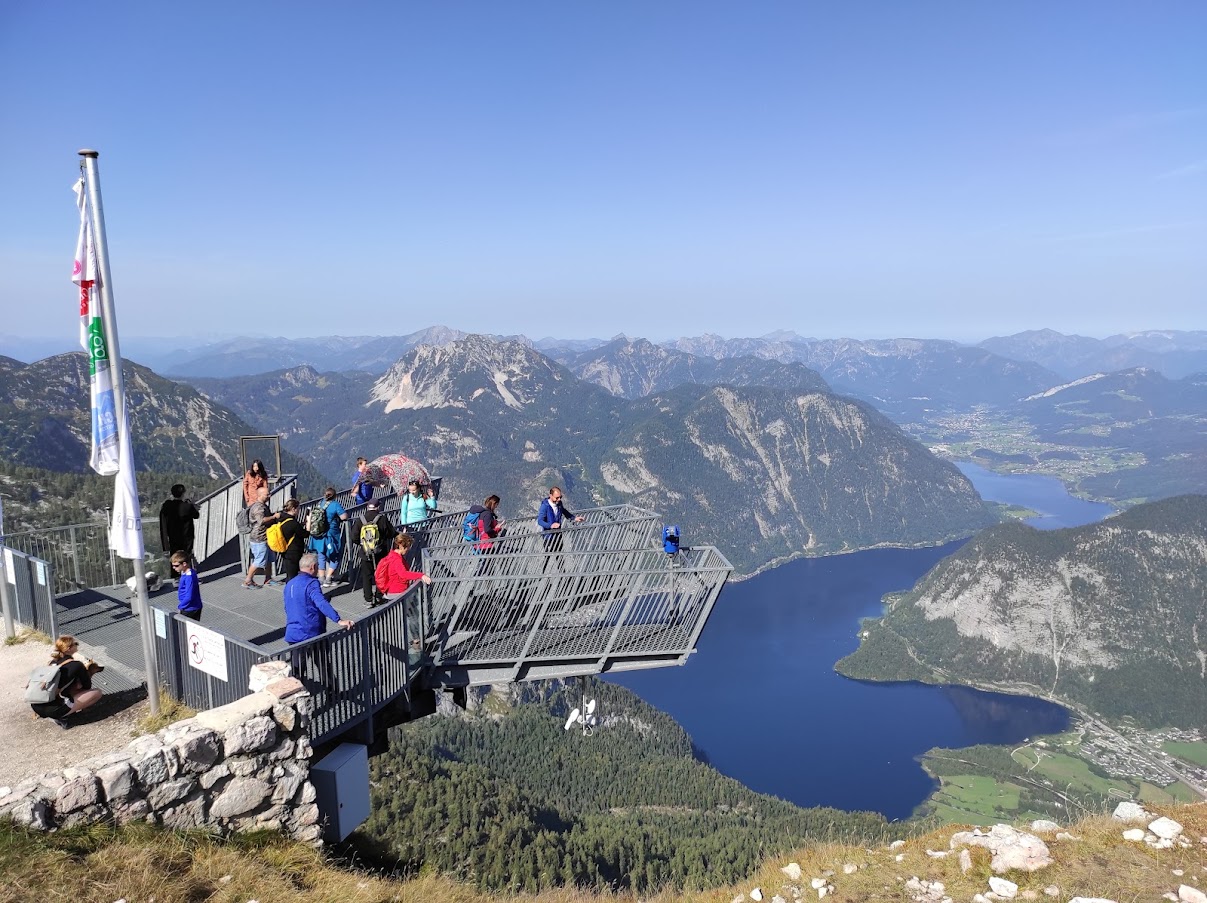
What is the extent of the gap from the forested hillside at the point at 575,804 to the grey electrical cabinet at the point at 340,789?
43.3 m

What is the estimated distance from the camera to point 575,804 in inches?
5728

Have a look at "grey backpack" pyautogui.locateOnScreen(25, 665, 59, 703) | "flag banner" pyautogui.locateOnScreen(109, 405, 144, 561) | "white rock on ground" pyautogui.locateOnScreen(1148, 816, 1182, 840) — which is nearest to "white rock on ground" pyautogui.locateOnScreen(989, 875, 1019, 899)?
→ "white rock on ground" pyautogui.locateOnScreen(1148, 816, 1182, 840)

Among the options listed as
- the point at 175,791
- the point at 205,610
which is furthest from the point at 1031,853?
the point at 205,610

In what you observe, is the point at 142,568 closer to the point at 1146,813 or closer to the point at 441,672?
the point at 441,672

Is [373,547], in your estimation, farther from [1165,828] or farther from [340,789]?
[1165,828]

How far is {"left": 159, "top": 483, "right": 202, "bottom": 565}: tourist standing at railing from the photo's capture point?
1385 centimetres

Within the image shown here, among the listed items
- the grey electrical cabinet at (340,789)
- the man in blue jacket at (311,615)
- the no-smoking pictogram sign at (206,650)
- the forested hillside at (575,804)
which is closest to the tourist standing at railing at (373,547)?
the man in blue jacket at (311,615)

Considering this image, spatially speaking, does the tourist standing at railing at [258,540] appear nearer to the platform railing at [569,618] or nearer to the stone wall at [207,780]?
the platform railing at [569,618]

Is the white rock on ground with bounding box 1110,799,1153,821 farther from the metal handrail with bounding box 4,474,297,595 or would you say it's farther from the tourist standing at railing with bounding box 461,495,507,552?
the metal handrail with bounding box 4,474,297,595

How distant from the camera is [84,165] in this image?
10211 mm

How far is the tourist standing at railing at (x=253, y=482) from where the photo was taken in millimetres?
16500

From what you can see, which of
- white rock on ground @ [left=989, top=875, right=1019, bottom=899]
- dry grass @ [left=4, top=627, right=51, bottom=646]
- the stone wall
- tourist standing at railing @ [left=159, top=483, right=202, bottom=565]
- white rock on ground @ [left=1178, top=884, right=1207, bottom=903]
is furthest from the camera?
dry grass @ [left=4, top=627, right=51, bottom=646]

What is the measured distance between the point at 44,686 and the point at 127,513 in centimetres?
255

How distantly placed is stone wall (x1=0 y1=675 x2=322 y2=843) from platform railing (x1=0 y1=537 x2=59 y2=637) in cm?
735
